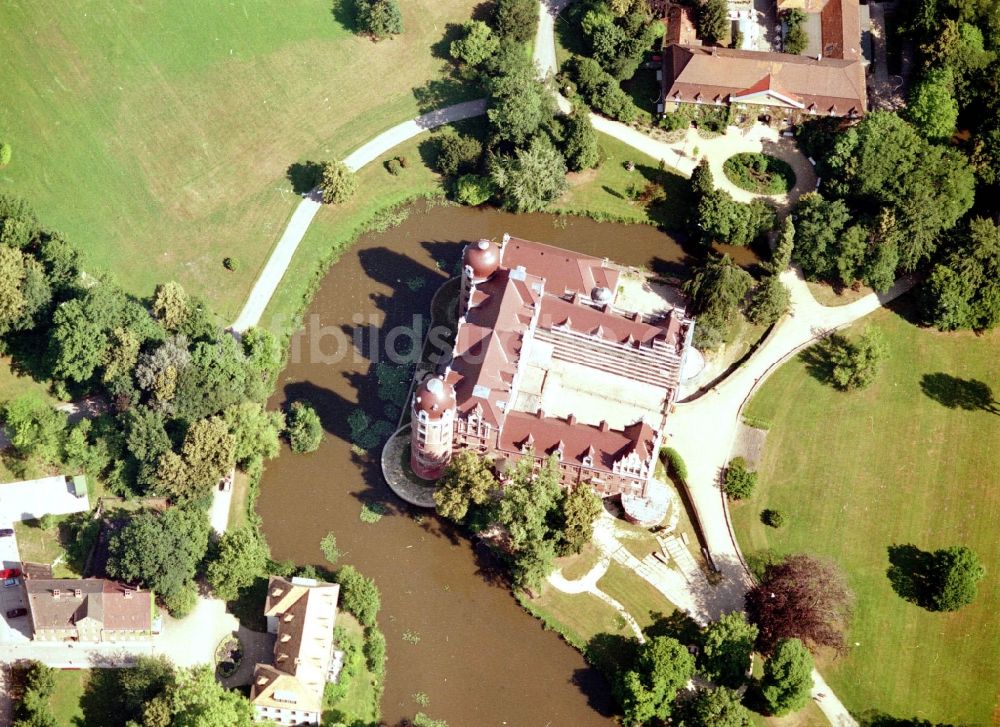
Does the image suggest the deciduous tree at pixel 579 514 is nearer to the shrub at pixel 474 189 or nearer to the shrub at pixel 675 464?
the shrub at pixel 675 464

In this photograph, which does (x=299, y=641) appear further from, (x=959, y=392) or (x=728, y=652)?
(x=959, y=392)

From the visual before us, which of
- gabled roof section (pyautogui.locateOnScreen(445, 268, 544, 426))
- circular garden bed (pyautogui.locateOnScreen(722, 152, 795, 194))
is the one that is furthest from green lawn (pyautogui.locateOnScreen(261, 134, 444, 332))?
circular garden bed (pyautogui.locateOnScreen(722, 152, 795, 194))

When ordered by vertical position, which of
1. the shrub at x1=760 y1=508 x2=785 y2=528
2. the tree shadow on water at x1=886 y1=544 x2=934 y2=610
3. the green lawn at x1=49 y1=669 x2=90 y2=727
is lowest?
the tree shadow on water at x1=886 y1=544 x2=934 y2=610

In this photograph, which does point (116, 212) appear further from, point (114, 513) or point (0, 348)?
point (114, 513)

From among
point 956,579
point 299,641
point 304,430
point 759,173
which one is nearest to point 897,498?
point 956,579

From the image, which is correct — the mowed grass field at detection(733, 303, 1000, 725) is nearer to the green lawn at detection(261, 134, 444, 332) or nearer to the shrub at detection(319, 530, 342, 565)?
the shrub at detection(319, 530, 342, 565)
